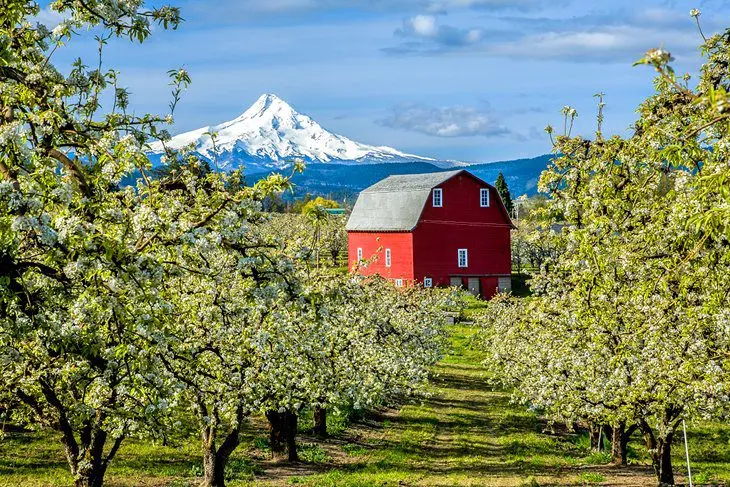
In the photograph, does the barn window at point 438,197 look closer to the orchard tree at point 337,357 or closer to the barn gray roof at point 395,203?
the barn gray roof at point 395,203

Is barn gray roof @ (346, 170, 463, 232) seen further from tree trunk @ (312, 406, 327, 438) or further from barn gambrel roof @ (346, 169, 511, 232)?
tree trunk @ (312, 406, 327, 438)

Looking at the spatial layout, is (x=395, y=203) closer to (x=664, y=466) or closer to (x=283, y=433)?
(x=283, y=433)

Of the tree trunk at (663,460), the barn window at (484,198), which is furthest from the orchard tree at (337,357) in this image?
the barn window at (484,198)

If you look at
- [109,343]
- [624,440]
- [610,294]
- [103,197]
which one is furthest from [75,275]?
[624,440]

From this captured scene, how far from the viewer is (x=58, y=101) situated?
9.71 metres

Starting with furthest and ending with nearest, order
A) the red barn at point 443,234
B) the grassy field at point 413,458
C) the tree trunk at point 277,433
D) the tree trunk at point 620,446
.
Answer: the red barn at point 443,234 < the tree trunk at point 620,446 < the tree trunk at point 277,433 < the grassy field at point 413,458

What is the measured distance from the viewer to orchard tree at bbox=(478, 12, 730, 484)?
11188 millimetres

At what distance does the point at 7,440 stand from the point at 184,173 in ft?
55.6

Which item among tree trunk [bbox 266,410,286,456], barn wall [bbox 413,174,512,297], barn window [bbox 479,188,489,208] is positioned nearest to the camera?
tree trunk [bbox 266,410,286,456]

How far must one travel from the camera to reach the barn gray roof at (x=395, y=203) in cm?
7394

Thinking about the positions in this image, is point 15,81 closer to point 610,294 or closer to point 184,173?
point 184,173

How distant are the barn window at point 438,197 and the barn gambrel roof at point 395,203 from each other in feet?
2.23

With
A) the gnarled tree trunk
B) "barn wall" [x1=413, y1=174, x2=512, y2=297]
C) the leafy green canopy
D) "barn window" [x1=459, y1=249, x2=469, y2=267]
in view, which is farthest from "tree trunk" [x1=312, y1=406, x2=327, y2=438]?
"barn window" [x1=459, y1=249, x2=469, y2=267]

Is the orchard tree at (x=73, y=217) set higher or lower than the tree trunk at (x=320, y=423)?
higher
